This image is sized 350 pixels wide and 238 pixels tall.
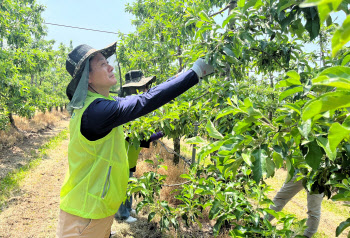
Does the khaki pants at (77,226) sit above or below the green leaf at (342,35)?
below

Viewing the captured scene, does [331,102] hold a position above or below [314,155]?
above

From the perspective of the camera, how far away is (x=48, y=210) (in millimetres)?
4414

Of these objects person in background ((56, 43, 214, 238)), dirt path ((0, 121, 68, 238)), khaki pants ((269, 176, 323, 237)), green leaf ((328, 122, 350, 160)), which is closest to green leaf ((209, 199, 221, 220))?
person in background ((56, 43, 214, 238))

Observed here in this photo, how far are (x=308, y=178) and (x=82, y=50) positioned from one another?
195 centimetres

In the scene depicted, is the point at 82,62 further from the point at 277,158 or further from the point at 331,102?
the point at 331,102

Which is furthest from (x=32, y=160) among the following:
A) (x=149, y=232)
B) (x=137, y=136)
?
(x=137, y=136)

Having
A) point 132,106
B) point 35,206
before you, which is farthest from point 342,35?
point 35,206

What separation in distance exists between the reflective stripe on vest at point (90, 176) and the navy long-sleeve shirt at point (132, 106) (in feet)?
0.40

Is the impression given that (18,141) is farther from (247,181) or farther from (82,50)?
(247,181)

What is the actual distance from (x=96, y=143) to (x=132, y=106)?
17.9 inches

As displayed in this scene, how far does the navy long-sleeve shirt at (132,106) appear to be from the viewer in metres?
1.46

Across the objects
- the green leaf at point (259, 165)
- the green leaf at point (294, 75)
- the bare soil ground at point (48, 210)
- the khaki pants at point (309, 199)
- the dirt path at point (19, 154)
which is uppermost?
the green leaf at point (294, 75)

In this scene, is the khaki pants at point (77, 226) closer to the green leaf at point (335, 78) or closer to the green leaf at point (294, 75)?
the green leaf at point (294, 75)

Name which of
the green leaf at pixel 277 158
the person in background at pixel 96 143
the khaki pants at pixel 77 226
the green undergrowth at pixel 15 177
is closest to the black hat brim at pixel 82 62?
the person in background at pixel 96 143
